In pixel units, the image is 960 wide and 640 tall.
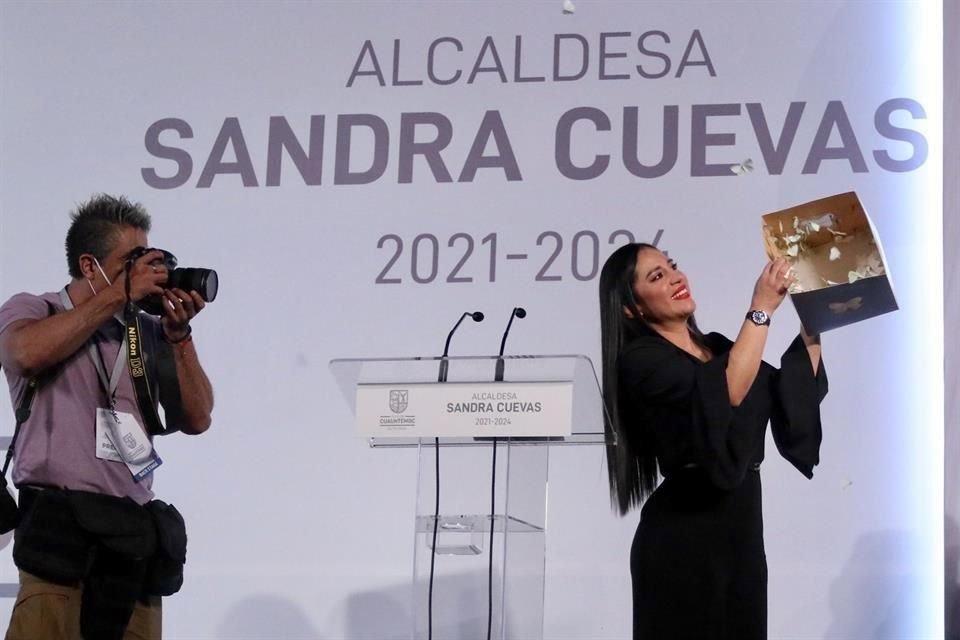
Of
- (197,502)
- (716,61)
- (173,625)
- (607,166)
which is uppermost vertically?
(716,61)

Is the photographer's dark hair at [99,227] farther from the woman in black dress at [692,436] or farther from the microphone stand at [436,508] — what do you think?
the woman in black dress at [692,436]

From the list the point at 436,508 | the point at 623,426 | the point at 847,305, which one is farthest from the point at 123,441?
the point at 847,305

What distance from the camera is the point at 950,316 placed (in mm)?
3627

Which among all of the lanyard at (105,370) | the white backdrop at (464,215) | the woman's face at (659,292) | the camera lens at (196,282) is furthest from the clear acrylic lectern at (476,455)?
the white backdrop at (464,215)

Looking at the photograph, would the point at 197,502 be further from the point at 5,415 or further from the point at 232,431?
the point at 5,415

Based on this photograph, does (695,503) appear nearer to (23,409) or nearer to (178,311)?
(178,311)

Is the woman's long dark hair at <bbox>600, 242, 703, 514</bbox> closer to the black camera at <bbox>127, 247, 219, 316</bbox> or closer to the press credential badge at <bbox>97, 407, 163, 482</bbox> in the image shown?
the black camera at <bbox>127, 247, 219, 316</bbox>

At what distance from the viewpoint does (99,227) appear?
9.90ft

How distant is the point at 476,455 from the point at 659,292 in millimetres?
490

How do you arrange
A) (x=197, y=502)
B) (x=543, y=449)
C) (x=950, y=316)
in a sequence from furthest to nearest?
(x=197, y=502), (x=950, y=316), (x=543, y=449)

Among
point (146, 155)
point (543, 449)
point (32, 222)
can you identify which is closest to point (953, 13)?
point (543, 449)

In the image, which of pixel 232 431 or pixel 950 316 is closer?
pixel 950 316

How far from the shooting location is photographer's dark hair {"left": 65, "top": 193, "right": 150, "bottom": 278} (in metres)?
2.99

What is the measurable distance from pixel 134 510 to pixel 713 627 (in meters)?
1.10
